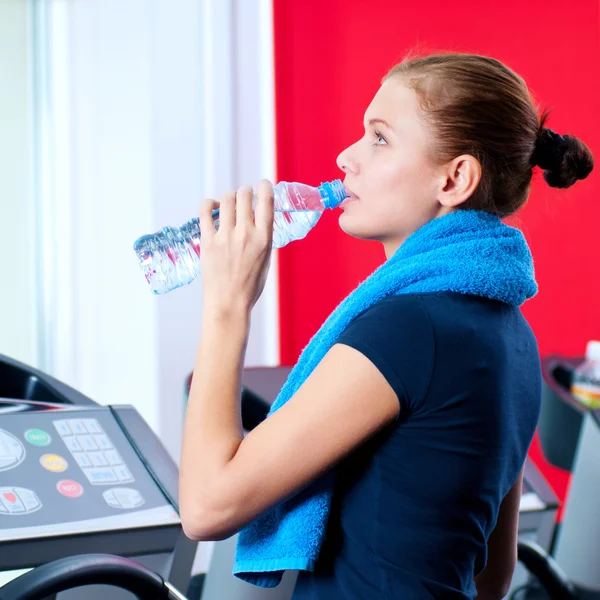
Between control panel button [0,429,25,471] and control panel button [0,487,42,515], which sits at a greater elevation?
control panel button [0,429,25,471]

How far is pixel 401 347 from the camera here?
0.82 m

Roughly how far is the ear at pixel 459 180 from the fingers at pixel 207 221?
0.26 m

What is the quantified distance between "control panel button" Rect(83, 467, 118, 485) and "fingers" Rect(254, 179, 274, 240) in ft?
1.31

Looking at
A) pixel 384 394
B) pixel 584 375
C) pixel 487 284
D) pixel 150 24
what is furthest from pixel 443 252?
pixel 584 375

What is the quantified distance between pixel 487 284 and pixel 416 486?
0.22m

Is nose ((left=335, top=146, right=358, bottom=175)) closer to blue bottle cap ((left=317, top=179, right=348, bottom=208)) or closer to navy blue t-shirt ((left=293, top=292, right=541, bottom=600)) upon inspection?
blue bottle cap ((left=317, top=179, right=348, bottom=208))

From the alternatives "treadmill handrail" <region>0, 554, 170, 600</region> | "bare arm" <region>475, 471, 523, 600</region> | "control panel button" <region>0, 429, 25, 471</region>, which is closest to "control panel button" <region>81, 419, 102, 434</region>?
"control panel button" <region>0, 429, 25, 471</region>

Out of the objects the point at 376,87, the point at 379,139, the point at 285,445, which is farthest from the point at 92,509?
the point at 376,87

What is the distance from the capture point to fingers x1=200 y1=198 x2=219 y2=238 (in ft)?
3.15

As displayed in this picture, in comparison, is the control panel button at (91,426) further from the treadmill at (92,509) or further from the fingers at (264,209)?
the fingers at (264,209)

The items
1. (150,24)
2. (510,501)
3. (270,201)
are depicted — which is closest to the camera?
(270,201)

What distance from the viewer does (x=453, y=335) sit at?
0.84 meters

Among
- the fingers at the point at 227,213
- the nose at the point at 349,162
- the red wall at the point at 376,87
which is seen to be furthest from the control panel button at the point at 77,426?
the red wall at the point at 376,87

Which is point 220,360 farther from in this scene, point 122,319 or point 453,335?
point 122,319
